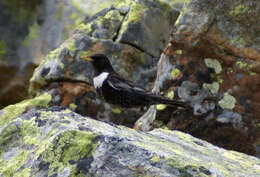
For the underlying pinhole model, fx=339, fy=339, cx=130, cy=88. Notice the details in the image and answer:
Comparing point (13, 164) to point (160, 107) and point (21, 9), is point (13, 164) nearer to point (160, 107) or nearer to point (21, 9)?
point (160, 107)

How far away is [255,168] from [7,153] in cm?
300

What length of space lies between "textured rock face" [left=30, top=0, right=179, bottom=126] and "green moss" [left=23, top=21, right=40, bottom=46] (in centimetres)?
266

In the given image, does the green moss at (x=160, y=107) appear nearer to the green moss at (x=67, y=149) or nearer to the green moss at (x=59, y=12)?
the green moss at (x=67, y=149)

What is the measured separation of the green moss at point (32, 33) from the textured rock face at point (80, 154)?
26.3 ft

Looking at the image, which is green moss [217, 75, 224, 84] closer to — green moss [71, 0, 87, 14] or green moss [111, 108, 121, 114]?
green moss [111, 108, 121, 114]

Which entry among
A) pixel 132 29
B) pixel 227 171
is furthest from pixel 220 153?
pixel 132 29

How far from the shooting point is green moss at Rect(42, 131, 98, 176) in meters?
3.12

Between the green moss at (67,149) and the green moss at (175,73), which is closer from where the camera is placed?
the green moss at (67,149)

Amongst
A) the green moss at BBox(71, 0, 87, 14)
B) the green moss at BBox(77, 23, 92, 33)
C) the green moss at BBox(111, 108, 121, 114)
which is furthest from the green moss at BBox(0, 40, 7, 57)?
the green moss at BBox(111, 108, 121, 114)

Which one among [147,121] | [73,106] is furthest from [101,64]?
[147,121]

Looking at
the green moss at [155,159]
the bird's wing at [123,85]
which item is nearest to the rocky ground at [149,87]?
the green moss at [155,159]

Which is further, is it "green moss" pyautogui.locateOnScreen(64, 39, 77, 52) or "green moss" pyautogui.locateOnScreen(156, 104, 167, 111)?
"green moss" pyautogui.locateOnScreen(64, 39, 77, 52)

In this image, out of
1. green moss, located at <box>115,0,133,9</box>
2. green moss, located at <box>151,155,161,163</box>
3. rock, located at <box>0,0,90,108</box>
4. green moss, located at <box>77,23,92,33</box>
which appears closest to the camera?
green moss, located at <box>151,155,161,163</box>

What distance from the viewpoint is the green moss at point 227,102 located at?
21.4ft
